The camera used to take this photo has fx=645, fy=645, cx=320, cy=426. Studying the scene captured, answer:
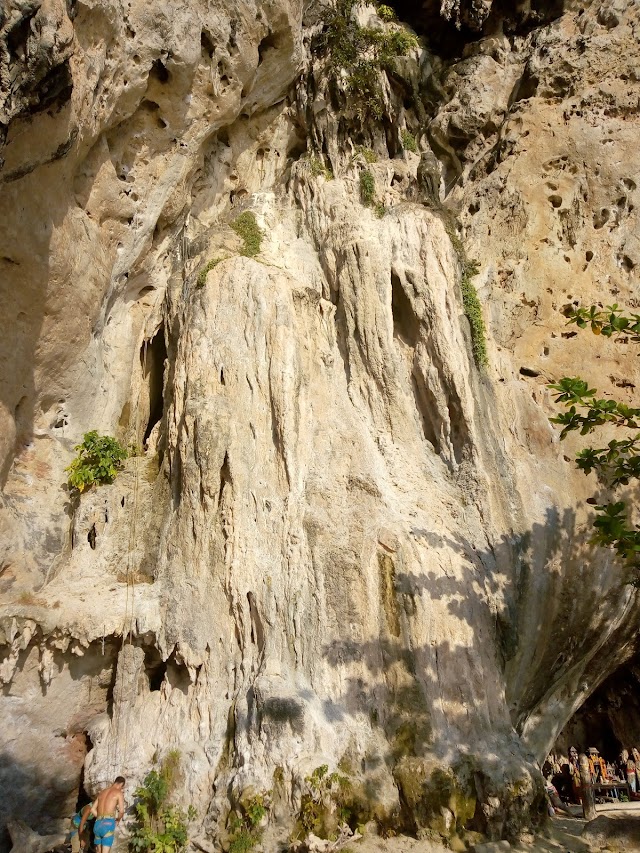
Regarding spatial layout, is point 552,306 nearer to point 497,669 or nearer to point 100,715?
point 497,669

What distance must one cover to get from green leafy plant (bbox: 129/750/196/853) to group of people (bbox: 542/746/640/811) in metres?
7.63

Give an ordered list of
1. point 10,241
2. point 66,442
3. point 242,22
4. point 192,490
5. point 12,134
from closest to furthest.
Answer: point 12,134 < point 10,241 < point 192,490 < point 66,442 < point 242,22

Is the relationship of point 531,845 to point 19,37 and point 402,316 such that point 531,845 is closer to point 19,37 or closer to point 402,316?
point 402,316

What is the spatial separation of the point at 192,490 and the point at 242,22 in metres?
9.21

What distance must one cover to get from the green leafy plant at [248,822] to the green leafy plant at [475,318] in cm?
797

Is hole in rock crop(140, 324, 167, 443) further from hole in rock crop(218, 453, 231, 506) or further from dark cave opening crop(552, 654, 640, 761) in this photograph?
dark cave opening crop(552, 654, 640, 761)

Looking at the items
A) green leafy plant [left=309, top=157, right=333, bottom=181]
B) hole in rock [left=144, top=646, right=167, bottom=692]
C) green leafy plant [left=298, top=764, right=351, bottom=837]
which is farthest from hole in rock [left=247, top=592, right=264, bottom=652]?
green leafy plant [left=309, top=157, right=333, bottom=181]

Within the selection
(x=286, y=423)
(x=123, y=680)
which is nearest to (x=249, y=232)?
(x=286, y=423)

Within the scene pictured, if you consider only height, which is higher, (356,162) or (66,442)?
(356,162)

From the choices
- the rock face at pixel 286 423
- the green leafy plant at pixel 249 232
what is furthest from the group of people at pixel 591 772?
the green leafy plant at pixel 249 232

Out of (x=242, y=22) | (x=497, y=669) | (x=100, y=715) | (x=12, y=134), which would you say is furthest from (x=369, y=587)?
(x=242, y=22)

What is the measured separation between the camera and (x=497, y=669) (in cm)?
956

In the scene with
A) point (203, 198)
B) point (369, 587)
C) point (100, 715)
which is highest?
point (203, 198)

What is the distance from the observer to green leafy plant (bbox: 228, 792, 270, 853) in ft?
24.8
